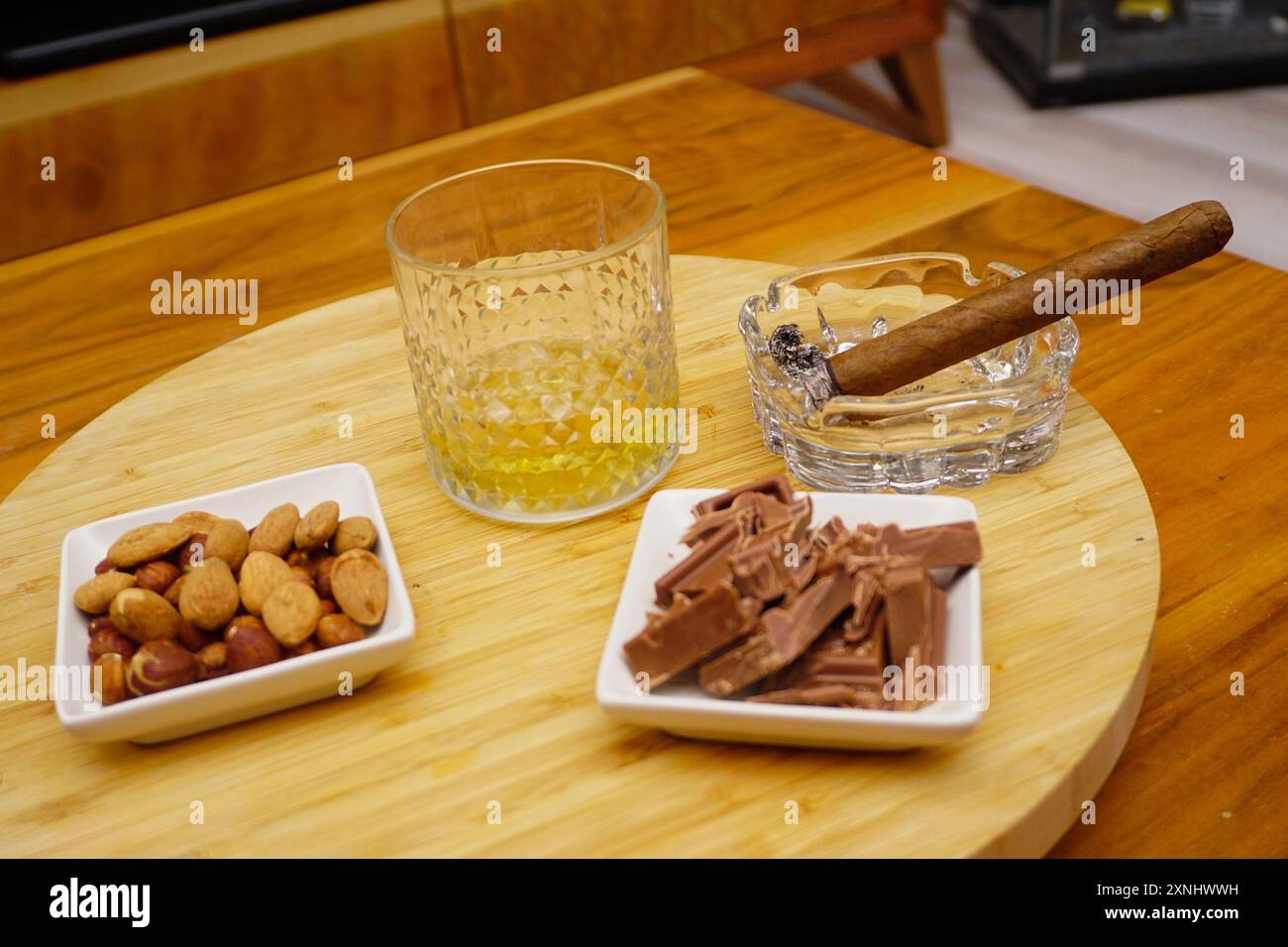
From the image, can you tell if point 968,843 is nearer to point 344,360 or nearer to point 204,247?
point 344,360

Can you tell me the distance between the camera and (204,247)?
188 cm

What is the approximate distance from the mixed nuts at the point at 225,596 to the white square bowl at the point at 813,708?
19cm

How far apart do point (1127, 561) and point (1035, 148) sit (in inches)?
98.4

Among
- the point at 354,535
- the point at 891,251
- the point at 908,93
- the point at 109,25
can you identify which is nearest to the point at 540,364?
the point at 354,535

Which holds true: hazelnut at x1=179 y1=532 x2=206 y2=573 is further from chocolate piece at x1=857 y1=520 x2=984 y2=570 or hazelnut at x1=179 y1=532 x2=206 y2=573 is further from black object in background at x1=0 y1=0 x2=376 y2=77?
black object in background at x1=0 y1=0 x2=376 y2=77

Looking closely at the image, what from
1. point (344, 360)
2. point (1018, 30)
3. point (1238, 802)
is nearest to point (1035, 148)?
point (1018, 30)

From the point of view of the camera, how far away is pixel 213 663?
3.06 ft

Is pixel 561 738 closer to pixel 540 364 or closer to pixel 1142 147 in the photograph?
pixel 540 364

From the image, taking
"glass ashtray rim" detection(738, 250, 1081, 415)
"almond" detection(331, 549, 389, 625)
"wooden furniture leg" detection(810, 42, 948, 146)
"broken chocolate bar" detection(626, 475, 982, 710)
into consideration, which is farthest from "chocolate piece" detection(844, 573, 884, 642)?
"wooden furniture leg" detection(810, 42, 948, 146)

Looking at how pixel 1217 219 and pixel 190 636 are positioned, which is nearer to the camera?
pixel 190 636

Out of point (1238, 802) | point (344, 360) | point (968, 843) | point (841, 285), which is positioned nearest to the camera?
point (968, 843)

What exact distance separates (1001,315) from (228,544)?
0.64 m

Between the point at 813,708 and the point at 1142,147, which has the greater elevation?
the point at 813,708

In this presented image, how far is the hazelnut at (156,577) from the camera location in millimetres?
992
